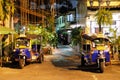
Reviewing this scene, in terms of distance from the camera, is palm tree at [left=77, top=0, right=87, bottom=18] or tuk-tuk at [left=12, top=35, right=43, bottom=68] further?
palm tree at [left=77, top=0, right=87, bottom=18]

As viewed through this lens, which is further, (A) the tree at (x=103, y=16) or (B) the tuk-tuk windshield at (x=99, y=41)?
(A) the tree at (x=103, y=16)

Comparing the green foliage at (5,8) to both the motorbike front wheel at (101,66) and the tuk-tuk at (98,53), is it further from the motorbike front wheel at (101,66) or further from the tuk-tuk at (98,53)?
the motorbike front wheel at (101,66)

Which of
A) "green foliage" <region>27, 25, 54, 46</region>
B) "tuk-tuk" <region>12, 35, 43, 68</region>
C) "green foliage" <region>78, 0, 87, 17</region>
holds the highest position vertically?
"green foliage" <region>78, 0, 87, 17</region>

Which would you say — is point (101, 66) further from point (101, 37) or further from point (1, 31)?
point (1, 31)

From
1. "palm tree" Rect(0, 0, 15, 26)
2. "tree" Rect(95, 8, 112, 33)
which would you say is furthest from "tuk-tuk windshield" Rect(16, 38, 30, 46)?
"tree" Rect(95, 8, 112, 33)

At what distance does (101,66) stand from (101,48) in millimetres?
1367

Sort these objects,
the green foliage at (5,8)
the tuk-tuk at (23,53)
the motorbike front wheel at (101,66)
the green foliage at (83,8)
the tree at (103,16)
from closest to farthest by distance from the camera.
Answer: the motorbike front wheel at (101,66) < the tuk-tuk at (23,53) < the green foliage at (5,8) < the tree at (103,16) < the green foliage at (83,8)

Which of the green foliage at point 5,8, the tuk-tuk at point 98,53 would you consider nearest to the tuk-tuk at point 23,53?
the green foliage at point 5,8

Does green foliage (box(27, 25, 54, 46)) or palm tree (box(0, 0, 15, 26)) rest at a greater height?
palm tree (box(0, 0, 15, 26))

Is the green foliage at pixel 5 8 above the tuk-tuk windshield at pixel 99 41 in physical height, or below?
above

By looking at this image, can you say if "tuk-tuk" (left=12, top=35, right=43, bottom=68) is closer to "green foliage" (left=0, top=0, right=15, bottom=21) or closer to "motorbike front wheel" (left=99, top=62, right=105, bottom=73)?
"green foliage" (left=0, top=0, right=15, bottom=21)

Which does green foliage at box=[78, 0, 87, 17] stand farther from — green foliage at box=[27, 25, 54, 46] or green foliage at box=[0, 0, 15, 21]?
green foliage at box=[0, 0, 15, 21]

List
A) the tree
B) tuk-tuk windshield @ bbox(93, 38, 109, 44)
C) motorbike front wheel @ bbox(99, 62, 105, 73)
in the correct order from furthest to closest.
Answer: the tree < tuk-tuk windshield @ bbox(93, 38, 109, 44) < motorbike front wheel @ bbox(99, 62, 105, 73)

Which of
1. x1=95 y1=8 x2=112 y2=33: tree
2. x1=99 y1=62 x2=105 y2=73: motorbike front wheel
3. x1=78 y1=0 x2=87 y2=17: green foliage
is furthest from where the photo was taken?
x1=78 y1=0 x2=87 y2=17: green foliage
